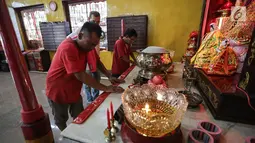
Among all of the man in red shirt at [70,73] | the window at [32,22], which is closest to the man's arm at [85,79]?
the man in red shirt at [70,73]

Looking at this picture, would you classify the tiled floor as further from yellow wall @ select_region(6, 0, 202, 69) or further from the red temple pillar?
yellow wall @ select_region(6, 0, 202, 69)

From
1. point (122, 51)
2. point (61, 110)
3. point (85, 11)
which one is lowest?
point (61, 110)

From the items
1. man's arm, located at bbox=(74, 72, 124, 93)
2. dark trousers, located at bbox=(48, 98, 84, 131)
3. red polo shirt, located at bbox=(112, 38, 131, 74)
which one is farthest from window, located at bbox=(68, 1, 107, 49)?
man's arm, located at bbox=(74, 72, 124, 93)

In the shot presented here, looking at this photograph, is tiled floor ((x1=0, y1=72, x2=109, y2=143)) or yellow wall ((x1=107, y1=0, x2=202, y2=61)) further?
yellow wall ((x1=107, y1=0, x2=202, y2=61))

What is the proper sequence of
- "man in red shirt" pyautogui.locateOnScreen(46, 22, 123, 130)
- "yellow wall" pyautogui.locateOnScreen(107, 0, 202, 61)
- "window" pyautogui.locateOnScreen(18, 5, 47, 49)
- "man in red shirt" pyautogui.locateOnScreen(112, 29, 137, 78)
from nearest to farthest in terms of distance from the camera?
"man in red shirt" pyautogui.locateOnScreen(46, 22, 123, 130)
"man in red shirt" pyautogui.locateOnScreen(112, 29, 137, 78)
"yellow wall" pyautogui.locateOnScreen(107, 0, 202, 61)
"window" pyautogui.locateOnScreen(18, 5, 47, 49)

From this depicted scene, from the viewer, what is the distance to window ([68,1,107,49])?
321cm

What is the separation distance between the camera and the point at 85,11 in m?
3.38

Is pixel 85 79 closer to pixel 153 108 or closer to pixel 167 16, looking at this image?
pixel 153 108

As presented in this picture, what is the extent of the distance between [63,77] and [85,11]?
9.62 ft

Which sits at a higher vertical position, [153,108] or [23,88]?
[23,88]

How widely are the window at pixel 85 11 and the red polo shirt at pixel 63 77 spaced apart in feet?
8.40

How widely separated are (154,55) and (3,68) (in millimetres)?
5971

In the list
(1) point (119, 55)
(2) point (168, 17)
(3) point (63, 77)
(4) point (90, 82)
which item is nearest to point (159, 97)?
(4) point (90, 82)

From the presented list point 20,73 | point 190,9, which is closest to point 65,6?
point 190,9
